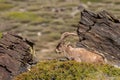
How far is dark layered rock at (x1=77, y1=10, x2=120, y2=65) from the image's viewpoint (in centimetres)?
2627

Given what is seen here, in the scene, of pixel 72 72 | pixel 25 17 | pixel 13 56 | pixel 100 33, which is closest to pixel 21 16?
pixel 25 17

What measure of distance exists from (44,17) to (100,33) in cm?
9340

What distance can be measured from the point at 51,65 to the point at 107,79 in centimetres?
245

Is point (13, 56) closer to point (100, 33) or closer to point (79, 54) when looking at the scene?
point (79, 54)

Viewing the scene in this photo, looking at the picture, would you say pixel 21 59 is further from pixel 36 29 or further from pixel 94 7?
pixel 94 7

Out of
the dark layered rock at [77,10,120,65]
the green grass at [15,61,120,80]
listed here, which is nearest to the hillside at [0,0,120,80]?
the green grass at [15,61,120,80]

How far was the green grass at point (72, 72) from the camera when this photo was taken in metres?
17.3

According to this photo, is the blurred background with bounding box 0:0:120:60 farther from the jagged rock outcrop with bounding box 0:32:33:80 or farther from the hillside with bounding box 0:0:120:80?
the jagged rock outcrop with bounding box 0:32:33:80

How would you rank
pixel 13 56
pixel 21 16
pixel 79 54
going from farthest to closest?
1. pixel 21 16
2. pixel 13 56
3. pixel 79 54

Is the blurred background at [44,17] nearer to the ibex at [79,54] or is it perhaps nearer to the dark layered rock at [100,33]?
the dark layered rock at [100,33]

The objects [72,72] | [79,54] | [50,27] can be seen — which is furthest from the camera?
[50,27]

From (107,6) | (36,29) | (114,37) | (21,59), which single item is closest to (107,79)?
(21,59)

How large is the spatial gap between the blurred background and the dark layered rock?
5240 cm

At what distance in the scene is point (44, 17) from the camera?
12088 centimetres
